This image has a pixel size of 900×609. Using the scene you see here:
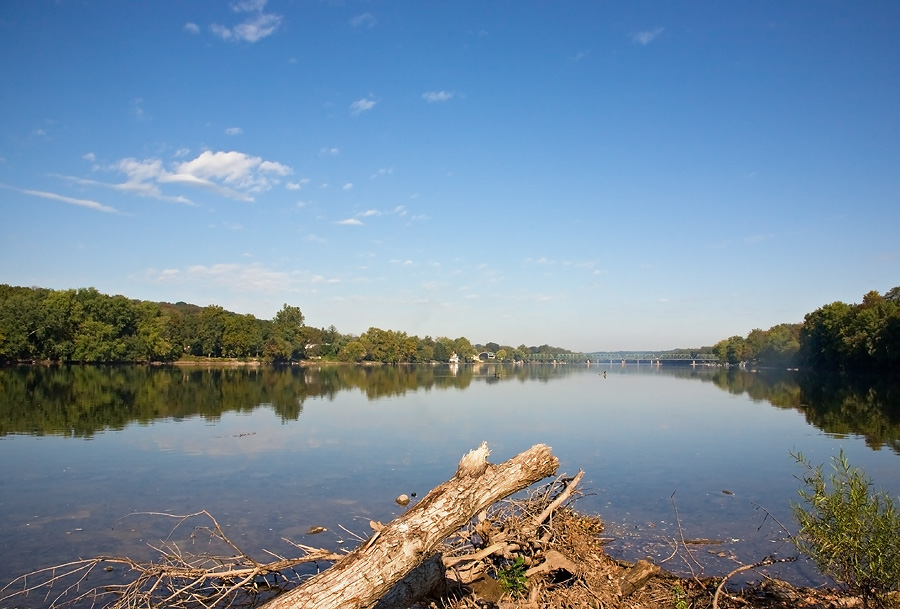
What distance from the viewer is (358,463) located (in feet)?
60.9

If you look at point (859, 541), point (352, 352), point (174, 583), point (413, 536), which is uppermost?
point (352, 352)

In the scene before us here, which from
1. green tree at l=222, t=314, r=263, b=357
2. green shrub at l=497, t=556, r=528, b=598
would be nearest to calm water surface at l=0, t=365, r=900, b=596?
green shrub at l=497, t=556, r=528, b=598

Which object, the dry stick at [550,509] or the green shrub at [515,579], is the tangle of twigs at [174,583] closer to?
the green shrub at [515,579]

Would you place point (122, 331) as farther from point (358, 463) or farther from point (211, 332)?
point (358, 463)

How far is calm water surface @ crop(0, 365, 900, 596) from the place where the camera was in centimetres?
1140

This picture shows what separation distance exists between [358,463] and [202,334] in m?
108

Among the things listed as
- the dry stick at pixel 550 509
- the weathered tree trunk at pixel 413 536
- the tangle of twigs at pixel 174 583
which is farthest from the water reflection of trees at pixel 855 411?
the tangle of twigs at pixel 174 583

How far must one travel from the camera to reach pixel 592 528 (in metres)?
10.9

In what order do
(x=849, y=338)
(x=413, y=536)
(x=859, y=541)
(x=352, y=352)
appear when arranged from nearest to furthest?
(x=413, y=536) < (x=859, y=541) < (x=849, y=338) < (x=352, y=352)

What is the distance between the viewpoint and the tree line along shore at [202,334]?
260ft

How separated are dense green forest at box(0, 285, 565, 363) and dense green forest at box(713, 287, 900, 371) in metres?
97.9

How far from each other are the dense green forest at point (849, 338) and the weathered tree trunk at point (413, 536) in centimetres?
7951

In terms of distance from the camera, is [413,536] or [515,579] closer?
[413,536]

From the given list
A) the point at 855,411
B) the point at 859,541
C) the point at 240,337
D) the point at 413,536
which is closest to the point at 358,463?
the point at 413,536
